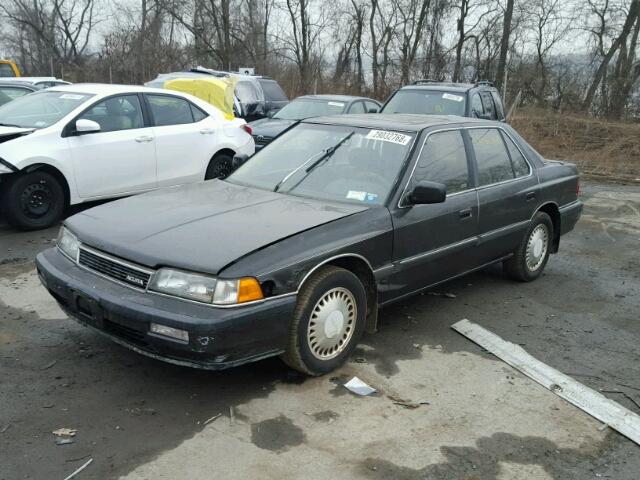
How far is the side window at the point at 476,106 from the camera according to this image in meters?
10.6

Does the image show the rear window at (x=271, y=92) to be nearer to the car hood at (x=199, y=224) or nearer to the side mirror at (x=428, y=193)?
the car hood at (x=199, y=224)

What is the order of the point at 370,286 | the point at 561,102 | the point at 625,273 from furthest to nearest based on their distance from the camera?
1. the point at 561,102
2. the point at 625,273
3. the point at 370,286

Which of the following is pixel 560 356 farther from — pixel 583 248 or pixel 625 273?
pixel 583 248

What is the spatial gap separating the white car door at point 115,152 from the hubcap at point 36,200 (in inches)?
13.9

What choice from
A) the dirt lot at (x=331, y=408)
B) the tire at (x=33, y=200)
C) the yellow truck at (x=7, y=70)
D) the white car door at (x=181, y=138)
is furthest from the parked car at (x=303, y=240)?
the yellow truck at (x=7, y=70)

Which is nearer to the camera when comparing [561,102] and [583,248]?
[583,248]

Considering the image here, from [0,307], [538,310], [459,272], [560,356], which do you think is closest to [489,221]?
[459,272]

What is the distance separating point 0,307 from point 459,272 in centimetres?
359

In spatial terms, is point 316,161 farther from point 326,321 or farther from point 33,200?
point 33,200

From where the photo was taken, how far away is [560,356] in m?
4.38

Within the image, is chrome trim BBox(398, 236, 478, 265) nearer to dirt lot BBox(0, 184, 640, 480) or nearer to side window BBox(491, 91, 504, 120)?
dirt lot BBox(0, 184, 640, 480)

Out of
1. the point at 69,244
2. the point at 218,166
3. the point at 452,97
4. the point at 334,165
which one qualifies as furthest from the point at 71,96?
the point at 452,97

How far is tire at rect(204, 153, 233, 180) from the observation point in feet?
27.9

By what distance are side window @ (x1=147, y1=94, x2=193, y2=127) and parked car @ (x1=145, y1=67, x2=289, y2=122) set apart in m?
5.81
